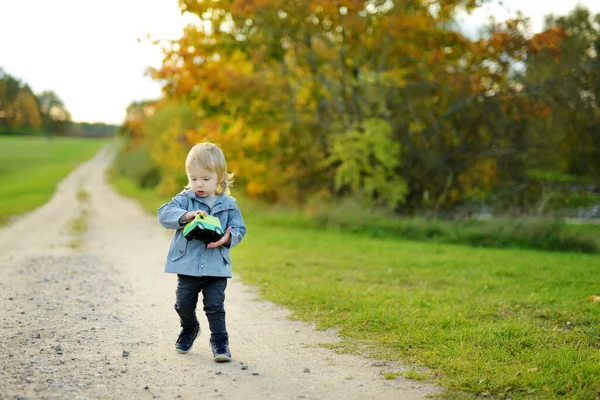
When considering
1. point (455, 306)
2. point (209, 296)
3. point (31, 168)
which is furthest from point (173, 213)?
point (31, 168)

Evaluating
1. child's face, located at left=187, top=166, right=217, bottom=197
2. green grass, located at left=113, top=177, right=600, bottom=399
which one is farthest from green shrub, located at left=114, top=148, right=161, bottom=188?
child's face, located at left=187, top=166, right=217, bottom=197

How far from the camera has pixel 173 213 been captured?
483 cm

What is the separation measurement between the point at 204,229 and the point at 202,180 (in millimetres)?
447

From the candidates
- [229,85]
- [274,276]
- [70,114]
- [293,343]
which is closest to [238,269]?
[274,276]

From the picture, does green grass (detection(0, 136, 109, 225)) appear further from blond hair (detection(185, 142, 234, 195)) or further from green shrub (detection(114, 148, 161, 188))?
blond hair (detection(185, 142, 234, 195))

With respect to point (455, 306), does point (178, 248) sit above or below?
above

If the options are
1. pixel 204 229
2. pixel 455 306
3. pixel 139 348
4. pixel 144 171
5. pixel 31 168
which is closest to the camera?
pixel 204 229

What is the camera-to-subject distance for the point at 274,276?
8.84 meters

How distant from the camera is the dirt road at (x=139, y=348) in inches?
163

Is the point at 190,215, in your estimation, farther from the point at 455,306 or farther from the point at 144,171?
the point at 144,171

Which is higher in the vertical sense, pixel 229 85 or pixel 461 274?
pixel 229 85

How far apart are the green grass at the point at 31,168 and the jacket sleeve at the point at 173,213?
43.7 feet

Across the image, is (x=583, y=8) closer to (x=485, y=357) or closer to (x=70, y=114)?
(x=485, y=357)

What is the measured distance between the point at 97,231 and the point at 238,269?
629 centimetres
